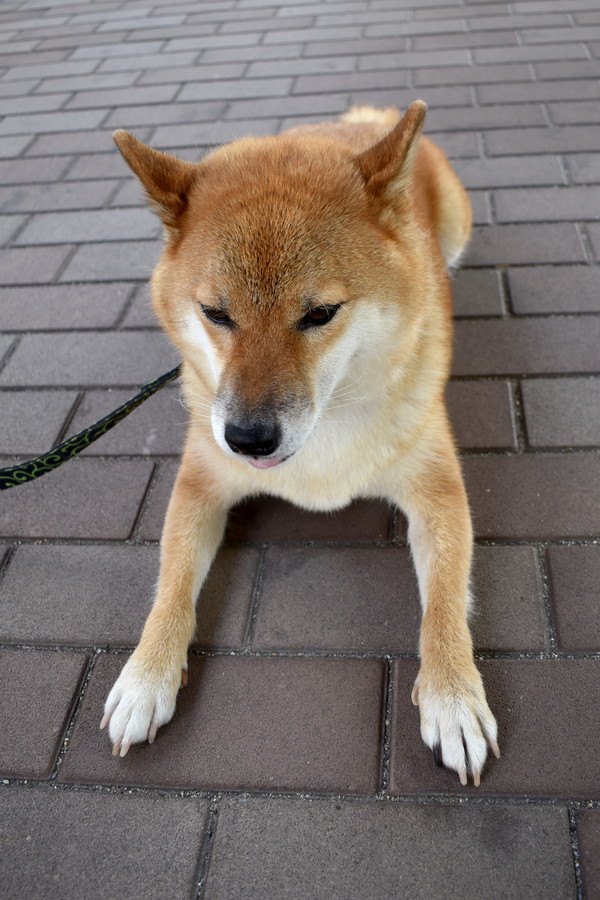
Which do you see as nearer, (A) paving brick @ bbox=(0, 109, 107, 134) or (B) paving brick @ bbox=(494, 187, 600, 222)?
(B) paving brick @ bbox=(494, 187, 600, 222)

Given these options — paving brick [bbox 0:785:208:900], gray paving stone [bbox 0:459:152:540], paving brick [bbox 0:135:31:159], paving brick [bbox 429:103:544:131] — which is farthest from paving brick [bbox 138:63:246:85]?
paving brick [bbox 0:785:208:900]

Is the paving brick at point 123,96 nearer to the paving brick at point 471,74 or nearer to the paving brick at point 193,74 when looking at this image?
the paving brick at point 193,74

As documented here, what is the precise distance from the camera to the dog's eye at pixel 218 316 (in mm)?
1634

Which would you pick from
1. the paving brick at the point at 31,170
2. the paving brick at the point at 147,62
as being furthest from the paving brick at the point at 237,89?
the paving brick at the point at 31,170

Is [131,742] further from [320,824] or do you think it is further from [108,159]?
[108,159]

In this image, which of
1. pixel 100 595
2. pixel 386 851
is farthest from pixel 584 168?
pixel 386 851

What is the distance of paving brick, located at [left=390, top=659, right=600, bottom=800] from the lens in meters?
1.55

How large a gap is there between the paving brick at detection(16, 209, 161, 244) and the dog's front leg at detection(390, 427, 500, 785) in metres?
2.20

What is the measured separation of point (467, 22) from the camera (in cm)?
502

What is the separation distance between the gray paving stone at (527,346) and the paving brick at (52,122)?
3202 mm

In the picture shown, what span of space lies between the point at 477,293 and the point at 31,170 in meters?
2.94

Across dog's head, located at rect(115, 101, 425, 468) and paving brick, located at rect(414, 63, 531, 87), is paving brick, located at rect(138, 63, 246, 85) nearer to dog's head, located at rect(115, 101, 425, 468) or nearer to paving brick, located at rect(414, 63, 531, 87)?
paving brick, located at rect(414, 63, 531, 87)

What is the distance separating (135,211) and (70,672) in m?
2.64

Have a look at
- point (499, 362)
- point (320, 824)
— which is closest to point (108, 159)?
point (499, 362)
